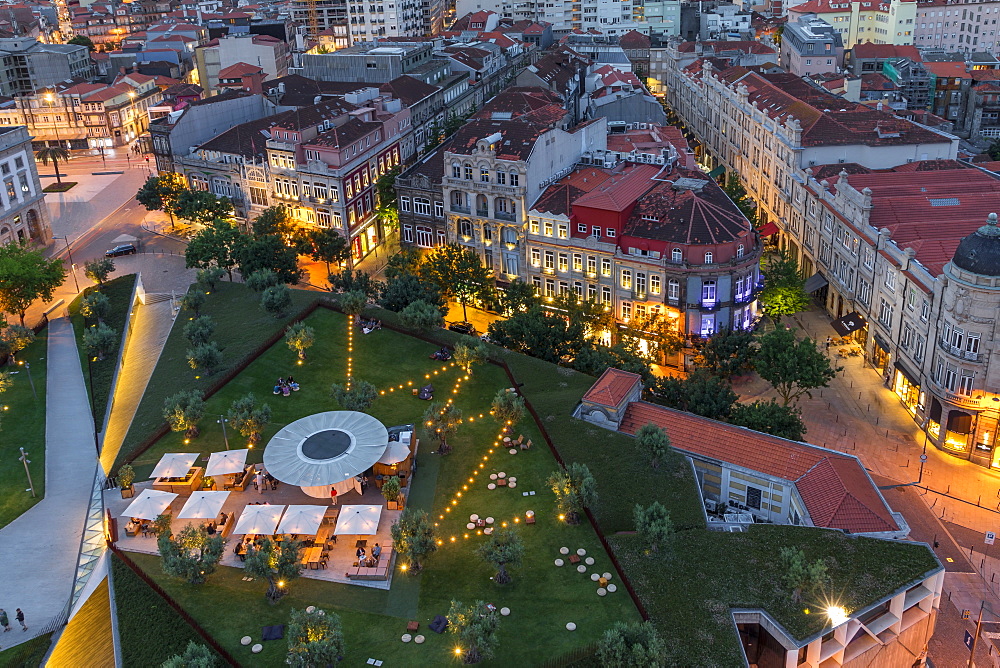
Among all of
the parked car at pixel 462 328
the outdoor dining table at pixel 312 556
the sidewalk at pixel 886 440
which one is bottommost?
the sidewalk at pixel 886 440

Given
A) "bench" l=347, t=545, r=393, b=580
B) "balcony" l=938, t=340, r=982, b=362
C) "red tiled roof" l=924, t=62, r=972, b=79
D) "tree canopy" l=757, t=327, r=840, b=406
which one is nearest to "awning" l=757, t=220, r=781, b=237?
"tree canopy" l=757, t=327, r=840, b=406

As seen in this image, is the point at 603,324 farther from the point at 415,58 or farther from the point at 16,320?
the point at 415,58

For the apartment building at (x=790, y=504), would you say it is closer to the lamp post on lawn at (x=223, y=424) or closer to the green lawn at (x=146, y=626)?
the lamp post on lawn at (x=223, y=424)

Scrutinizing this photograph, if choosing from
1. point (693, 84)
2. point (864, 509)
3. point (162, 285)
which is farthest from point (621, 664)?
point (693, 84)

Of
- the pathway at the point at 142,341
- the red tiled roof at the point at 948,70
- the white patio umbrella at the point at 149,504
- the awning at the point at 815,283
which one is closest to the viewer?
the white patio umbrella at the point at 149,504

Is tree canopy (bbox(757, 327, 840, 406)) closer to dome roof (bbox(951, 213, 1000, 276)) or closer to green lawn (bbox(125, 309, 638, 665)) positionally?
dome roof (bbox(951, 213, 1000, 276))

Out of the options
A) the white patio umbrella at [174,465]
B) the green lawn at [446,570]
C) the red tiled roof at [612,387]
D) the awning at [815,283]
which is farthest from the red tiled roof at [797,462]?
the awning at [815,283]

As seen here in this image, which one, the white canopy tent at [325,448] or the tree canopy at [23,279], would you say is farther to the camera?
the tree canopy at [23,279]

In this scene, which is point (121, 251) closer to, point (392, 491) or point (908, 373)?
point (392, 491)
